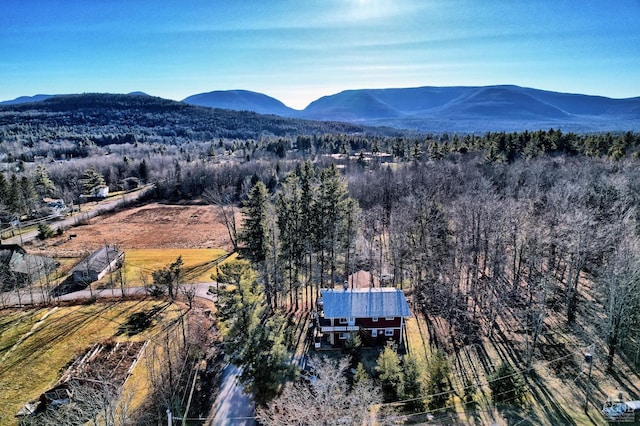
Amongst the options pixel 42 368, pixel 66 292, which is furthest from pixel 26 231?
pixel 42 368

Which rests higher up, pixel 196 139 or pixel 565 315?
pixel 196 139

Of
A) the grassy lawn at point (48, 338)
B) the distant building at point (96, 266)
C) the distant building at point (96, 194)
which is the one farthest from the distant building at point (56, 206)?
the grassy lawn at point (48, 338)

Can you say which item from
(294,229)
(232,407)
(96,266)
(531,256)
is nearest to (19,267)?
(96,266)

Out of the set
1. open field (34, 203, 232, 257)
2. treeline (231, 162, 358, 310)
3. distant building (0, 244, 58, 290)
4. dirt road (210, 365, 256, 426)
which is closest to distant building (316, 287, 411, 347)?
treeline (231, 162, 358, 310)

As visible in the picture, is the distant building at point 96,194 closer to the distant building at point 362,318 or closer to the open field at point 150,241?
the open field at point 150,241

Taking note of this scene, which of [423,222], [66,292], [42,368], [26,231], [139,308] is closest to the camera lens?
[42,368]

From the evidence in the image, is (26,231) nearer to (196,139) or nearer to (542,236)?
(542,236)
